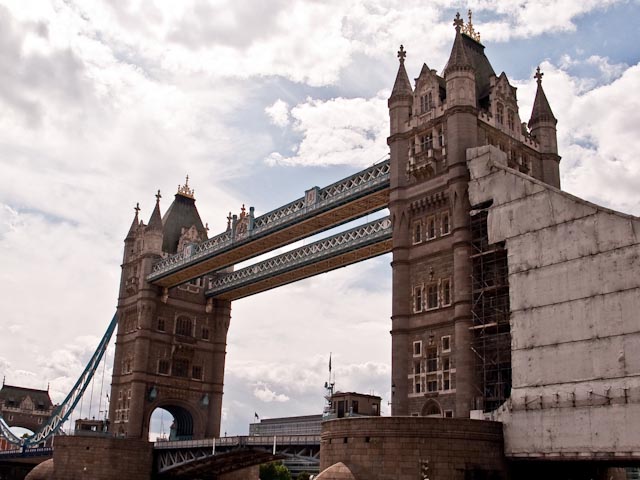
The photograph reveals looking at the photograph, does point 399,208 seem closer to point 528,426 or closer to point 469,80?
point 469,80

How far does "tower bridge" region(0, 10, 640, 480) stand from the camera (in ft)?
138

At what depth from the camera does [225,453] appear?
6944cm

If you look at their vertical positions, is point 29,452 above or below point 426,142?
below

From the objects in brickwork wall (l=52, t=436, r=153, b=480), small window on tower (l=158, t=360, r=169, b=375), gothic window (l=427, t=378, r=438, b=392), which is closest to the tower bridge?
gothic window (l=427, t=378, r=438, b=392)

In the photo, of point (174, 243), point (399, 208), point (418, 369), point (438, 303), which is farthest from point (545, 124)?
point (174, 243)

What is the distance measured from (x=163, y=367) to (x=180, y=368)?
238 cm

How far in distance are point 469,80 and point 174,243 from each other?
48429 mm

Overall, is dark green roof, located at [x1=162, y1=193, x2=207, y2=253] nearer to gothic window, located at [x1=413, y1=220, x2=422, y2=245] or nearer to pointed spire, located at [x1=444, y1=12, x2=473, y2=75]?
gothic window, located at [x1=413, y1=220, x2=422, y2=245]

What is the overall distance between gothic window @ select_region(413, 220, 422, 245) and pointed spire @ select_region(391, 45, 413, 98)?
35.9 feet

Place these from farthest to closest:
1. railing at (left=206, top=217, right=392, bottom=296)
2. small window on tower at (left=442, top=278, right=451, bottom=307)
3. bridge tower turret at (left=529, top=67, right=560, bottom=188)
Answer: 1. railing at (left=206, top=217, right=392, bottom=296)
2. bridge tower turret at (left=529, top=67, right=560, bottom=188)
3. small window on tower at (left=442, top=278, right=451, bottom=307)

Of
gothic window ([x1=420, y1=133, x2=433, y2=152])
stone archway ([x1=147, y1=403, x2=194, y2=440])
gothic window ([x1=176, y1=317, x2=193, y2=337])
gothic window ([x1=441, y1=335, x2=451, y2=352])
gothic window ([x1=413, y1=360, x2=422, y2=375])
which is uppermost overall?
gothic window ([x1=420, y1=133, x2=433, y2=152])

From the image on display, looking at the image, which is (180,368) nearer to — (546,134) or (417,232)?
(417,232)

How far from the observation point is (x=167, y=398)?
3410 inches

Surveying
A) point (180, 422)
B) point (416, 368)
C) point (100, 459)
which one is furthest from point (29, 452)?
point (416, 368)
